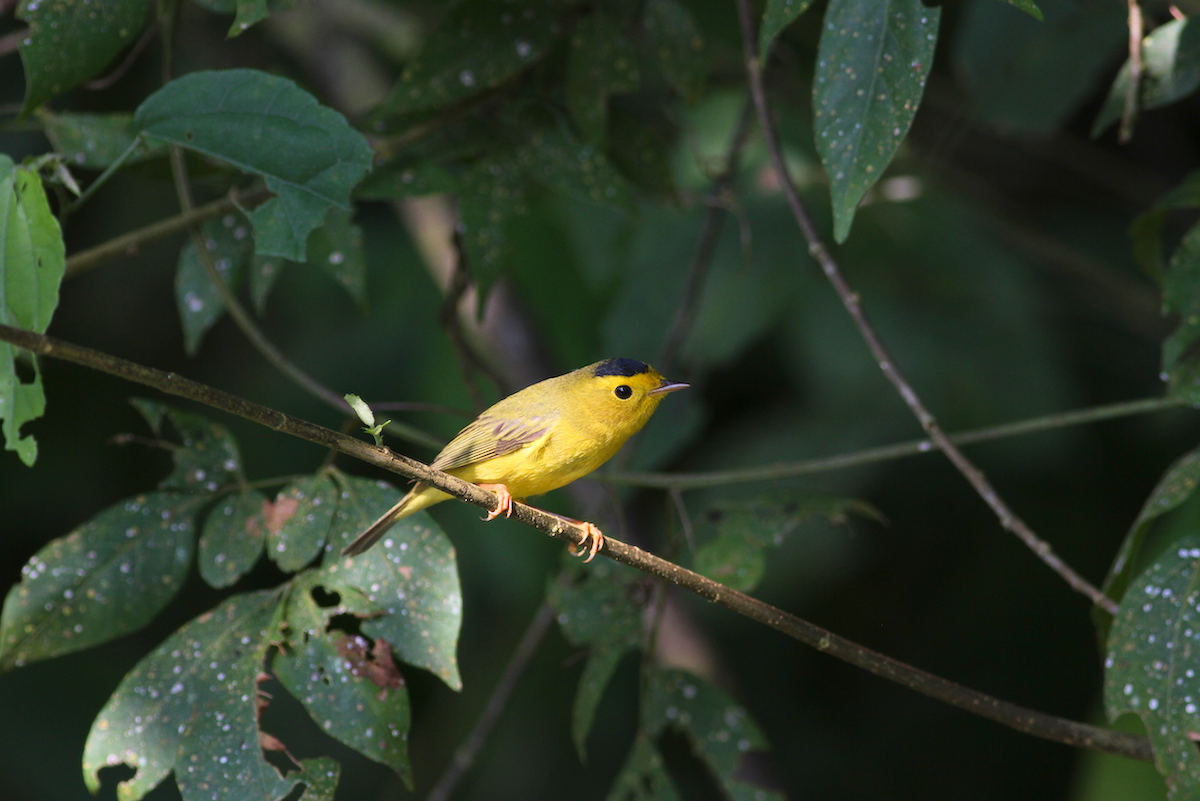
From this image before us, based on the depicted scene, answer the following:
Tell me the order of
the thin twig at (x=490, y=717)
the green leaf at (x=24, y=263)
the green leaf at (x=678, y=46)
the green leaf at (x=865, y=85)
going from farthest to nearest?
the thin twig at (x=490, y=717) → the green leaf at (x=678, y=46) → the green leaf at (x=865, y=85) → the green leaf at (x=24, y=263)

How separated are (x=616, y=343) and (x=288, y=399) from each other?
5.48 feet

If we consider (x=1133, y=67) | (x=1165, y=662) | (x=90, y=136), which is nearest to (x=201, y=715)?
(x=90, y=136)

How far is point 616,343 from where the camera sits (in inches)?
141

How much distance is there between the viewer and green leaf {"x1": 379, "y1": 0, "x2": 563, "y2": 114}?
8.41 feet

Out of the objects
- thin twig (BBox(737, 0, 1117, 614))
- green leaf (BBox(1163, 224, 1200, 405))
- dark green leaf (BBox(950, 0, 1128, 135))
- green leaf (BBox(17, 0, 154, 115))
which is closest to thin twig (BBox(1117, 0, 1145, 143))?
green leaf (BBox(1163, 224, 1200, 405))

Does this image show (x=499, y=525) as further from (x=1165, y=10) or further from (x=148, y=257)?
(x=1165, y=10)

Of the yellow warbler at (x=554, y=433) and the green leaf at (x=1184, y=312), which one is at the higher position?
the green leaf at (x=1184, y=312)

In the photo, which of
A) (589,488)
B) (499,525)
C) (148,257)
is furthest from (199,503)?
(148,257)

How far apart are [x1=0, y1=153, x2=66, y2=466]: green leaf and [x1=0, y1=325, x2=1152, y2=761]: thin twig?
0.15m

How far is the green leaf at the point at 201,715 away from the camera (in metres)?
2.00

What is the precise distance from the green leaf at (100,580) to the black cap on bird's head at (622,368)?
1000 mm

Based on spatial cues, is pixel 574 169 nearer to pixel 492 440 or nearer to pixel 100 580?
pixel 492 440

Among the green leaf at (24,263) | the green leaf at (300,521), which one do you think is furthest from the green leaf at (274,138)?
the green leaf at (300,521)

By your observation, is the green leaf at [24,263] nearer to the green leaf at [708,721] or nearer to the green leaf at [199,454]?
the green leaf at [199,454]
